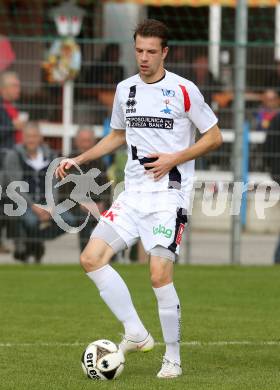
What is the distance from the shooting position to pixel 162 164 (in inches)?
300

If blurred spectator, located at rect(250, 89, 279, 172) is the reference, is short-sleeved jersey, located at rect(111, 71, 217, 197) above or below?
above

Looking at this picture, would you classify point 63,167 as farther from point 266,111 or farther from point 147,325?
point 266,111

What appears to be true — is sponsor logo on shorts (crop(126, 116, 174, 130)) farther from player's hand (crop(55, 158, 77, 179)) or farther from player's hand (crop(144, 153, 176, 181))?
player's hand (crop(55, 158, 77, 179))

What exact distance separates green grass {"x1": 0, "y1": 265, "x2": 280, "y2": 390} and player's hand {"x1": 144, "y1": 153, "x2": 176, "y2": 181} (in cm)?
127

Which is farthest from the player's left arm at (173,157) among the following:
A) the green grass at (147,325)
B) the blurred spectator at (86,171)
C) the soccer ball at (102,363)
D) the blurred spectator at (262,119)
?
the blurred spectator at (262,119)

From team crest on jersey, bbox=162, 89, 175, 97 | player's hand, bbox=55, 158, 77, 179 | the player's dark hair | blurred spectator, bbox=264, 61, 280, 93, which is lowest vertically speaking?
blurred spectator, bbox=264, 61, 280, 93

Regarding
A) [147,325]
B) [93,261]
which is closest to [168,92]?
[93,261]

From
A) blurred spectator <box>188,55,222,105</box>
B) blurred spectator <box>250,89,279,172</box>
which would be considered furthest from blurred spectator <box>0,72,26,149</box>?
blurred spectator <box>250,89,279,172</box>

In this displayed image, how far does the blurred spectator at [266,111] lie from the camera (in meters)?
15.2

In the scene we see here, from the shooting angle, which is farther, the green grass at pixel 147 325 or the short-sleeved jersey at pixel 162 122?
the short-sleeved jersey at pixel 162 122

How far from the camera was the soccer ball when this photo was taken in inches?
296

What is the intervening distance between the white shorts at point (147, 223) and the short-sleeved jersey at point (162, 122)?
0.12 meters

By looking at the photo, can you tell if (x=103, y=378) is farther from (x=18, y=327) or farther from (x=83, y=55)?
(x=83, y=55)

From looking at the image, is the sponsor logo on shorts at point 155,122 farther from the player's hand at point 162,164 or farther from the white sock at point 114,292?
the white sock at point 114,292
